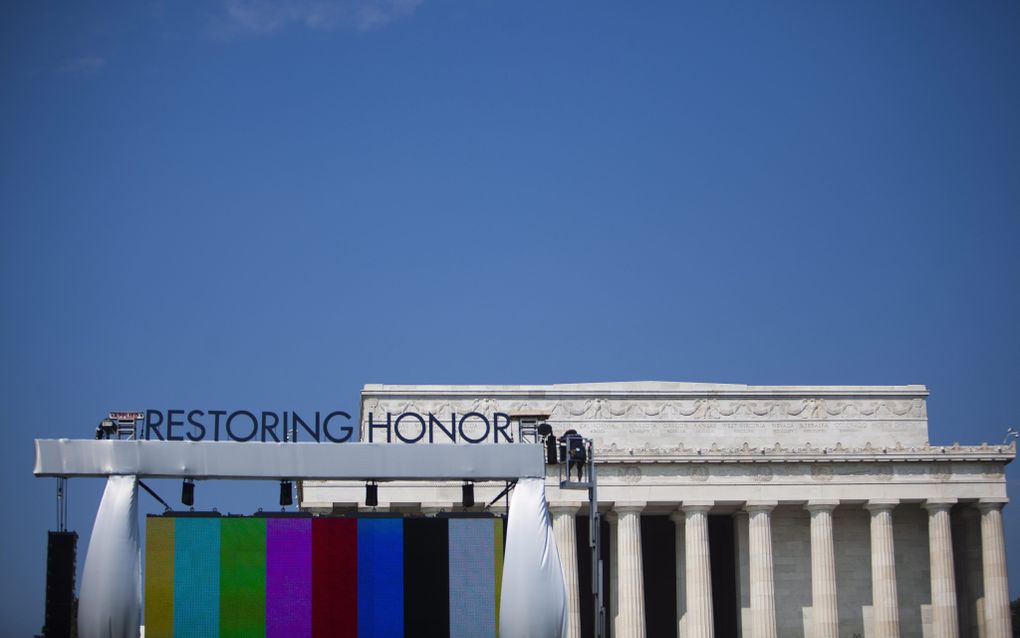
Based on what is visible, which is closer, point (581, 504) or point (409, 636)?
point (409, 636)

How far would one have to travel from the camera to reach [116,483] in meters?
69.5

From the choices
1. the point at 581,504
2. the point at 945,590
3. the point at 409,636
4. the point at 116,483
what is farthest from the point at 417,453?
the point at 945,590

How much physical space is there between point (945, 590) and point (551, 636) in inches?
2028

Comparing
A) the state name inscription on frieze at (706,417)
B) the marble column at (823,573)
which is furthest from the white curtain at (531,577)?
the marble column at (823,573)

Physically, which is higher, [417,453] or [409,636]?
[417,453]

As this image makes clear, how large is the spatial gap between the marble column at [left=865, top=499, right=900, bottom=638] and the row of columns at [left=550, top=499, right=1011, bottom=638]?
0.22ft

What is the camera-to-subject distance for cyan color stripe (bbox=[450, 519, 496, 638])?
71.9m

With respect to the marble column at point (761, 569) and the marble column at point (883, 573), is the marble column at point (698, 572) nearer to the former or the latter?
the marble column at point (761, 569)

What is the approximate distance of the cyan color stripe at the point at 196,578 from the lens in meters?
69.9

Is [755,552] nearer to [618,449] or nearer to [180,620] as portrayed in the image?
[618,449]

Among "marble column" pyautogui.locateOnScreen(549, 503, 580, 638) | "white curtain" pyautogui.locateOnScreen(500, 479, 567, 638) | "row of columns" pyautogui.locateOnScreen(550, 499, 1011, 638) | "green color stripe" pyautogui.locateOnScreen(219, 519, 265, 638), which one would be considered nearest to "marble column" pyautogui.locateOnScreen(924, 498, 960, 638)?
"row of columns" pyautogui.locateOnScreen(550, 499, 1011, 638)

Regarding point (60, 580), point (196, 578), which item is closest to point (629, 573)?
point (196, 578)

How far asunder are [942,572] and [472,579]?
5185 cm

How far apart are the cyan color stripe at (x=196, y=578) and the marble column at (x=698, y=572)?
4894 cm
